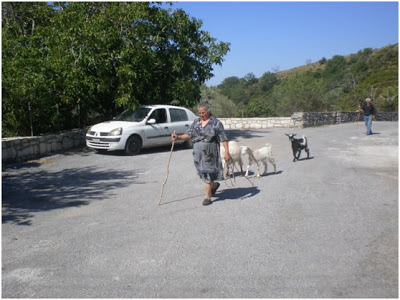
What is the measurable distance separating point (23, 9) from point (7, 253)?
44.7 ft

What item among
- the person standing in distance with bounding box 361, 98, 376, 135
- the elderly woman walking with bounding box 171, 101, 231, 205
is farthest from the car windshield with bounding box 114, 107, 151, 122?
the person standing in distance with bounding box 361, 98, 376, 135

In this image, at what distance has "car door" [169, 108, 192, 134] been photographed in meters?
14.1

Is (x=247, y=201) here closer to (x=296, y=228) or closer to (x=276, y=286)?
(x=296, y=228)

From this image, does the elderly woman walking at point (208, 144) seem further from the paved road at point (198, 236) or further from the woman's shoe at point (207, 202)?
the paved road at point (198, 236)

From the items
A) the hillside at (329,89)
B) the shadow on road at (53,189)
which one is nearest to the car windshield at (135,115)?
the shadow on road at (53,189)

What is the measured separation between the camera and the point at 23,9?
15.6m

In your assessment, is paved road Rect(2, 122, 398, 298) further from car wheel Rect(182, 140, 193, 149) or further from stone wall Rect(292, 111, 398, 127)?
stone wall Rect(292, 111, 398, 127)

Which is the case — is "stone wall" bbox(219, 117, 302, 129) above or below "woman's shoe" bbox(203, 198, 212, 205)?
above

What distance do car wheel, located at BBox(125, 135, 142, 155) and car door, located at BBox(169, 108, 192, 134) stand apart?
1.39 metres

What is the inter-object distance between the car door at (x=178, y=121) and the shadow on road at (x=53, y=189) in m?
4.29

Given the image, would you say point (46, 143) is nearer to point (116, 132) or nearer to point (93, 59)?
point (116, 132)

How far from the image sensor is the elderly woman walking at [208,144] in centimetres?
675

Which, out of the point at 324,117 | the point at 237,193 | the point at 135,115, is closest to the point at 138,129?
the point at 135,115

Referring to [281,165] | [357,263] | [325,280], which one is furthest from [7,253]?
[281,165]
